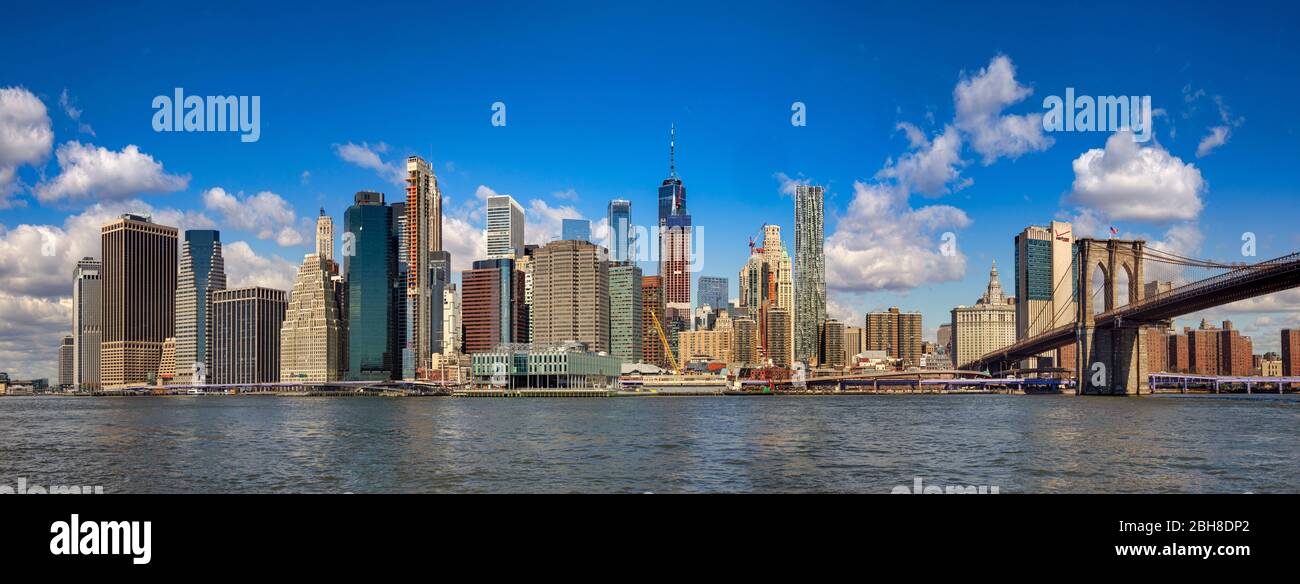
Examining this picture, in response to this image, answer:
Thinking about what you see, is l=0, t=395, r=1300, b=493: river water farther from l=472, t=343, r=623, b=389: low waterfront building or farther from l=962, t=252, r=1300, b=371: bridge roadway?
l=472, t=343, r=623, b=389: low waterfront building

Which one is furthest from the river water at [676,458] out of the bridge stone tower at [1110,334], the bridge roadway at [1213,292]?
the bridge stone tower at [1110,334]

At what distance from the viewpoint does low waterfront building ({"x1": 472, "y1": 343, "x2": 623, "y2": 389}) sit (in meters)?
163

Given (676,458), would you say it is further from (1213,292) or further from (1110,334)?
(1110,334)

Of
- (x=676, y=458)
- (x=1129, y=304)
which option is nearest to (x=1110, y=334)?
(x=1129, y=304)

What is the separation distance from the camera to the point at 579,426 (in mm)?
57594

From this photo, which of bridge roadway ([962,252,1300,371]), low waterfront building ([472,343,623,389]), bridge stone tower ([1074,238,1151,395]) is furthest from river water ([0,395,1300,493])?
low waterfront building ([472,343,623,389])

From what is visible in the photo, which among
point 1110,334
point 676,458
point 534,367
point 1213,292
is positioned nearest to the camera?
point 676,458

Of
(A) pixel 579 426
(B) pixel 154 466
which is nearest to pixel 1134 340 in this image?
(A) pixel 579 426

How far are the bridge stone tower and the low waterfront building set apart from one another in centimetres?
8373

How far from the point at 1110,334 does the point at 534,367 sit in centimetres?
9194

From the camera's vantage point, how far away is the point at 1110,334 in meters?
108

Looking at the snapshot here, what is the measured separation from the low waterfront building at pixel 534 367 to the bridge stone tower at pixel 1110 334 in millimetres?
83735

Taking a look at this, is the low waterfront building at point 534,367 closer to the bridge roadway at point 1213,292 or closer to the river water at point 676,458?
the bridge roadway at point 1213,292
